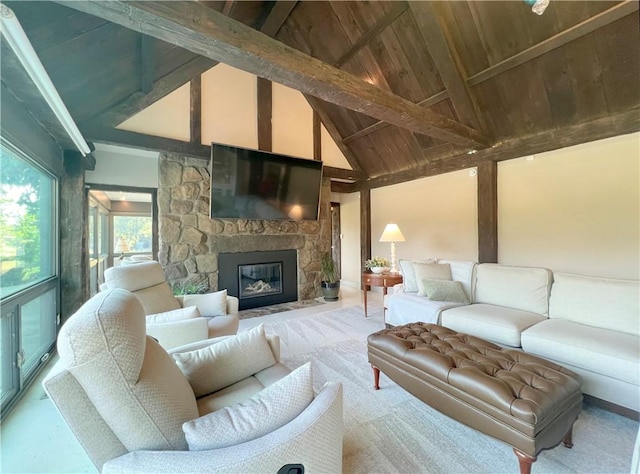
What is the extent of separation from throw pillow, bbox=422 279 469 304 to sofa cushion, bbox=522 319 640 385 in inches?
31.3

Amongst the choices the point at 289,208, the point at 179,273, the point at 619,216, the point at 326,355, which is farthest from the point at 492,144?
the point at 179,273

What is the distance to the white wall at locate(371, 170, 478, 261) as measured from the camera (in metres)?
4.24

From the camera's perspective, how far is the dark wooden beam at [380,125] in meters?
3.64

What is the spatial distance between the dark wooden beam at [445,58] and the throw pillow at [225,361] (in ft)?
11.9

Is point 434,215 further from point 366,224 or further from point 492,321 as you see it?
point 492,321

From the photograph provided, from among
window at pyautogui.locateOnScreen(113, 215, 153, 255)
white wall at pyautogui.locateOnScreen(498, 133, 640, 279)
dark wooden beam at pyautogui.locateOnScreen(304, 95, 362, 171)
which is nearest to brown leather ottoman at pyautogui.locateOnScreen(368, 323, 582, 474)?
white wall at pyautogui.locateOnScreen(498, 133, 640, 279)

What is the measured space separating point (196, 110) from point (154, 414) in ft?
13.8

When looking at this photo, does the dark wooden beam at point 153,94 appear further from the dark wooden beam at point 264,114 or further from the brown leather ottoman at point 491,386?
the brown leather ottoman at point 491,386

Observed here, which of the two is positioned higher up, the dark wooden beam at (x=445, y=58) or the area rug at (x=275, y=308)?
the dark wooden beam at (x=445, y=58)

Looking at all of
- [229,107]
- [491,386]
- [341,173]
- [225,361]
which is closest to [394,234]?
[341,173]

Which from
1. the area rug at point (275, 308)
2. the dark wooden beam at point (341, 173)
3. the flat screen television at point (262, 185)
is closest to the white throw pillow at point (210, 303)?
the area rug at point (275, 308)

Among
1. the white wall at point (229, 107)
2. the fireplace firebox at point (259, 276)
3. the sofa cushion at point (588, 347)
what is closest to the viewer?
the sofa cushion at point (588, 347)

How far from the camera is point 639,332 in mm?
2004

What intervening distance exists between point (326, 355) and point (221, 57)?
271cm
